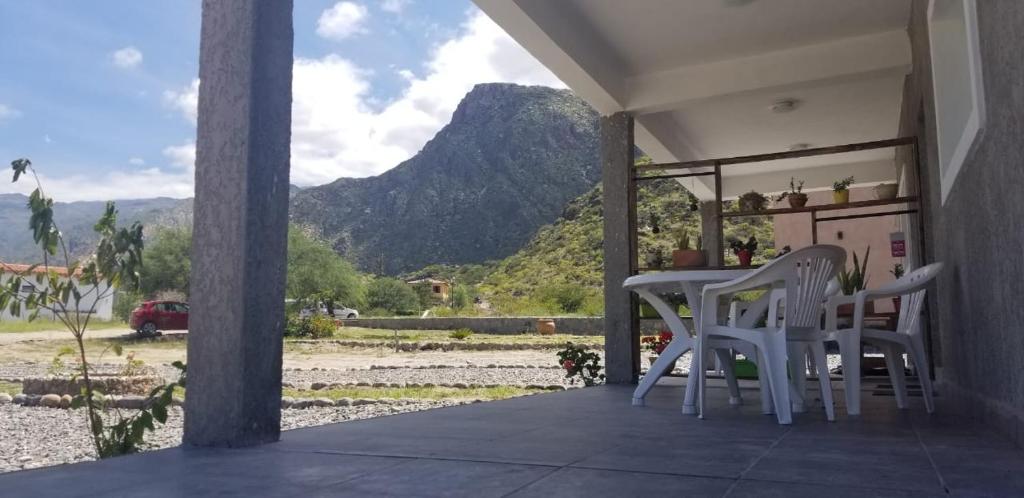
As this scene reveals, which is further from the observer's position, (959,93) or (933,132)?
(933,132)

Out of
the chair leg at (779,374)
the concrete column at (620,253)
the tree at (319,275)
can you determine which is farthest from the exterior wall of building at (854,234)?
the tree at (319,275)

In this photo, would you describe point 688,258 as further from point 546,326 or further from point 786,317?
point 546,326

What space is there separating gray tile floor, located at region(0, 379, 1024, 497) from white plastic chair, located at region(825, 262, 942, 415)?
0.35 metres

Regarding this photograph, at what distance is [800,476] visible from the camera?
174 centimetres

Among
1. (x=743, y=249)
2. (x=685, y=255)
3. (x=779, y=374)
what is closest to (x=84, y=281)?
(x=779, y=374)

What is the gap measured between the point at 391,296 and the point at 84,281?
35197mm

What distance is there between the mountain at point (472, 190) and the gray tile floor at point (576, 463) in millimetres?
36978

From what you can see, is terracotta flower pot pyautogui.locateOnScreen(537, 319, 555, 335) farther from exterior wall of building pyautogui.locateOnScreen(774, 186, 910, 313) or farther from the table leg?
the table leg

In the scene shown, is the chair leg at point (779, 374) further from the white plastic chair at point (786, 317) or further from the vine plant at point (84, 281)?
the vine plant at point (84, 281)

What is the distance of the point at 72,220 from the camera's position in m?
6.34

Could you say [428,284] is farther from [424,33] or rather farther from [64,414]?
[424,33]

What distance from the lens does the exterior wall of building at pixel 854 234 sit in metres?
11.4

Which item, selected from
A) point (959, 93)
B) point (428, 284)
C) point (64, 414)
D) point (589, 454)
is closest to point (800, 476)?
point (589, 454)

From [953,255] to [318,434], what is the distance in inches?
117
